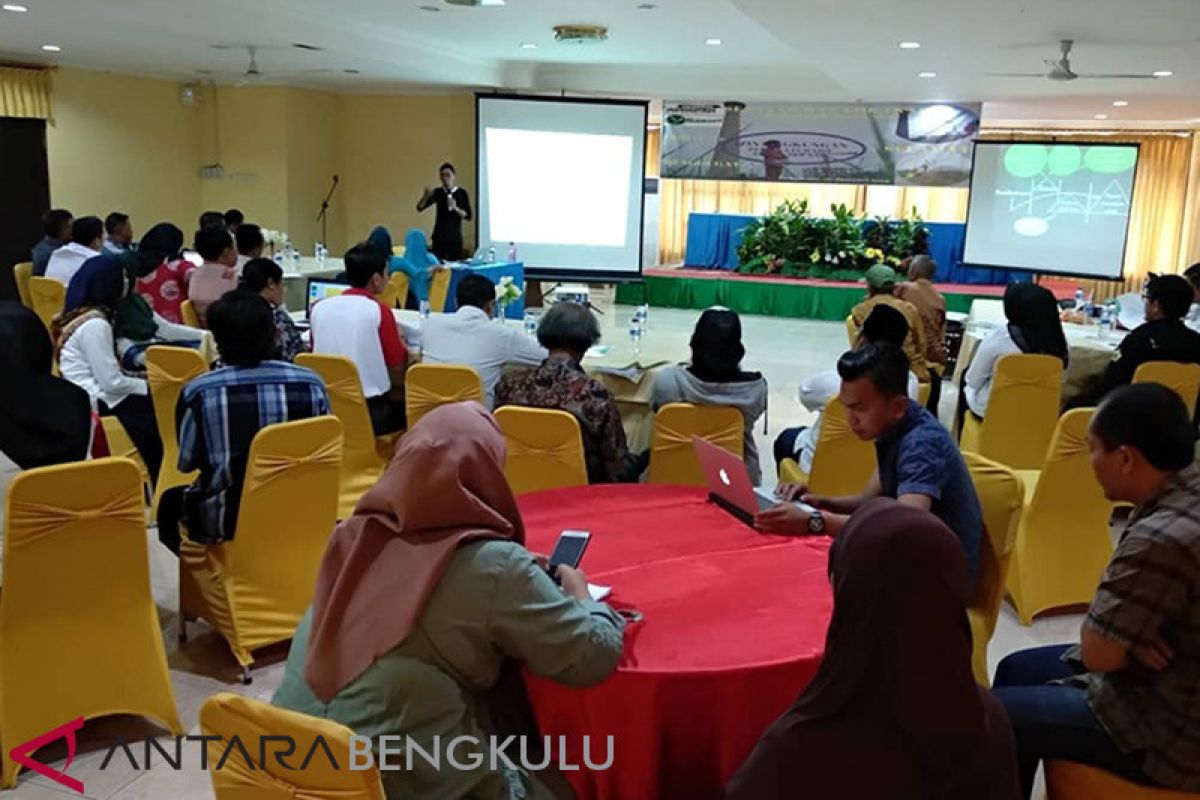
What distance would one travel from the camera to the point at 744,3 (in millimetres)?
5410

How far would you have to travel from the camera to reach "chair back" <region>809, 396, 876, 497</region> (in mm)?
3926

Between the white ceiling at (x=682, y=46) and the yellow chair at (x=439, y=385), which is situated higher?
the white ceiling at (x=682, y=46)

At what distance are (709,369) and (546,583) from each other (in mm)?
2445

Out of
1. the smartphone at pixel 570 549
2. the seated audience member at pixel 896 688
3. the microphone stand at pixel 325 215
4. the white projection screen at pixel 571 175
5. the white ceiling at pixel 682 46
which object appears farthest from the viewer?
the microphone stand at pixel 325 215

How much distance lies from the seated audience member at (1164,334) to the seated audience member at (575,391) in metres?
3.05

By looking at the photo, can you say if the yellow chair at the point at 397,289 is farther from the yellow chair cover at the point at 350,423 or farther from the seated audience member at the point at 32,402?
the seated audience member at the point at 32,402

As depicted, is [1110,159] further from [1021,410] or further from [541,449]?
[541,449]

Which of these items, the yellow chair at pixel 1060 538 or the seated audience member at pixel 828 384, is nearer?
the yellow chair at pixel 1060 538

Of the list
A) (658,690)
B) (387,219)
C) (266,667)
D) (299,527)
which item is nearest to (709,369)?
(299,527)

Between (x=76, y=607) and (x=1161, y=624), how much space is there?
8.90 feet

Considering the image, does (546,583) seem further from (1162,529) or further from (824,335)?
(824,335)

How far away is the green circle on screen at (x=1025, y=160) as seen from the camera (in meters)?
11.6

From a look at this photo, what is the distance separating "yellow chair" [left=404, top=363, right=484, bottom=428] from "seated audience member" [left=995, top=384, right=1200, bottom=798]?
2.63m

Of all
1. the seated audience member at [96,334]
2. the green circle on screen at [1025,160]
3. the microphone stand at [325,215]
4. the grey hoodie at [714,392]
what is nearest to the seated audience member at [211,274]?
the seated audience member at [96,334]
